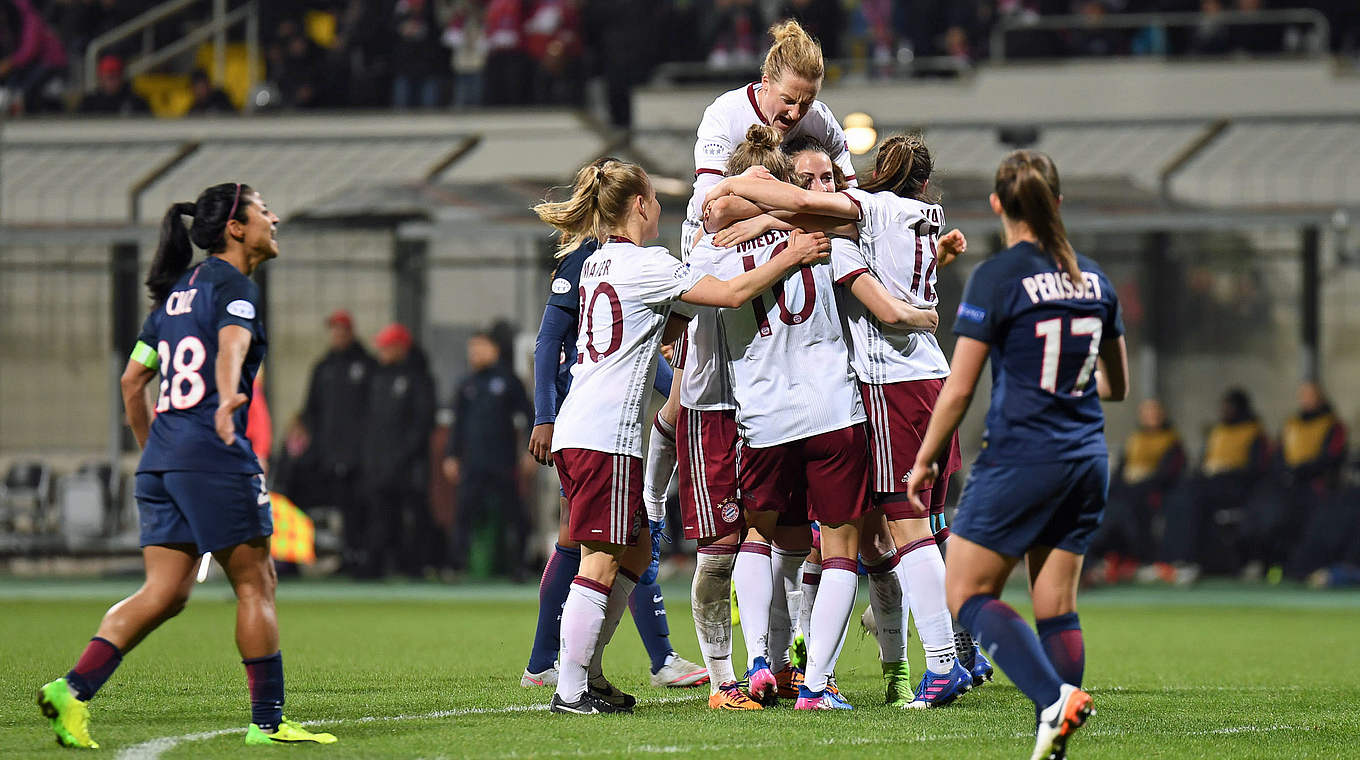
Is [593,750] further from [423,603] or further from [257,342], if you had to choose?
[423,603]

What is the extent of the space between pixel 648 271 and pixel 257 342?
4.45 ft

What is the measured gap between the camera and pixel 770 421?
6.02 meters

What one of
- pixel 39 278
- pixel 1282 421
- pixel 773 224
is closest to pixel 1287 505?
pixel 1282 421

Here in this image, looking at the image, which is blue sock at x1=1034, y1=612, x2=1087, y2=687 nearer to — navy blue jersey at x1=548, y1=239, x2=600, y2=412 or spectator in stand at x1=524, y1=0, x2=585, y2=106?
navy blue jersey at x1=548, y1=239, x2=600, y2=412

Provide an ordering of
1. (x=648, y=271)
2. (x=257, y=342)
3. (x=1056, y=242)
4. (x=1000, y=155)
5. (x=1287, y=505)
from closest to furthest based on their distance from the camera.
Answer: (x=1056, y=242)
(x=257, y=342)
(x=648, y=271)
(x=1287, y=505)
(x=1000, y=155)

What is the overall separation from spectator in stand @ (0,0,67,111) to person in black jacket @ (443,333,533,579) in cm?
861

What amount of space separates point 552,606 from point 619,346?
1.45 metres

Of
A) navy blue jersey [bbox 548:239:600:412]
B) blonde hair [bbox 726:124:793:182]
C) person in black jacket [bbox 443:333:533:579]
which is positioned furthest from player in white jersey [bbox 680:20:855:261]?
person in black jacket [bbox 443:333:533:579]

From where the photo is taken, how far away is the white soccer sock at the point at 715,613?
6.32 metres

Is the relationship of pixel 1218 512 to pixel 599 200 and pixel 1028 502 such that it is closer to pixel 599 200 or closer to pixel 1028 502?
pixel 599 200

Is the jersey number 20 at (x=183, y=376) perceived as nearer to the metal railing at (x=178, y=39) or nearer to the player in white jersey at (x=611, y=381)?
the player in white jersey at (x=611, y=381)

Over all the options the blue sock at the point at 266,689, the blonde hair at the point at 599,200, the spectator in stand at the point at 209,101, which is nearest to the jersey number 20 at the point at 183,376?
the blue sock at the point at 266,689

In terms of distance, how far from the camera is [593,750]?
508 centimetres

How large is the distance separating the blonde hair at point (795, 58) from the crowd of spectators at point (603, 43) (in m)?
12.3
